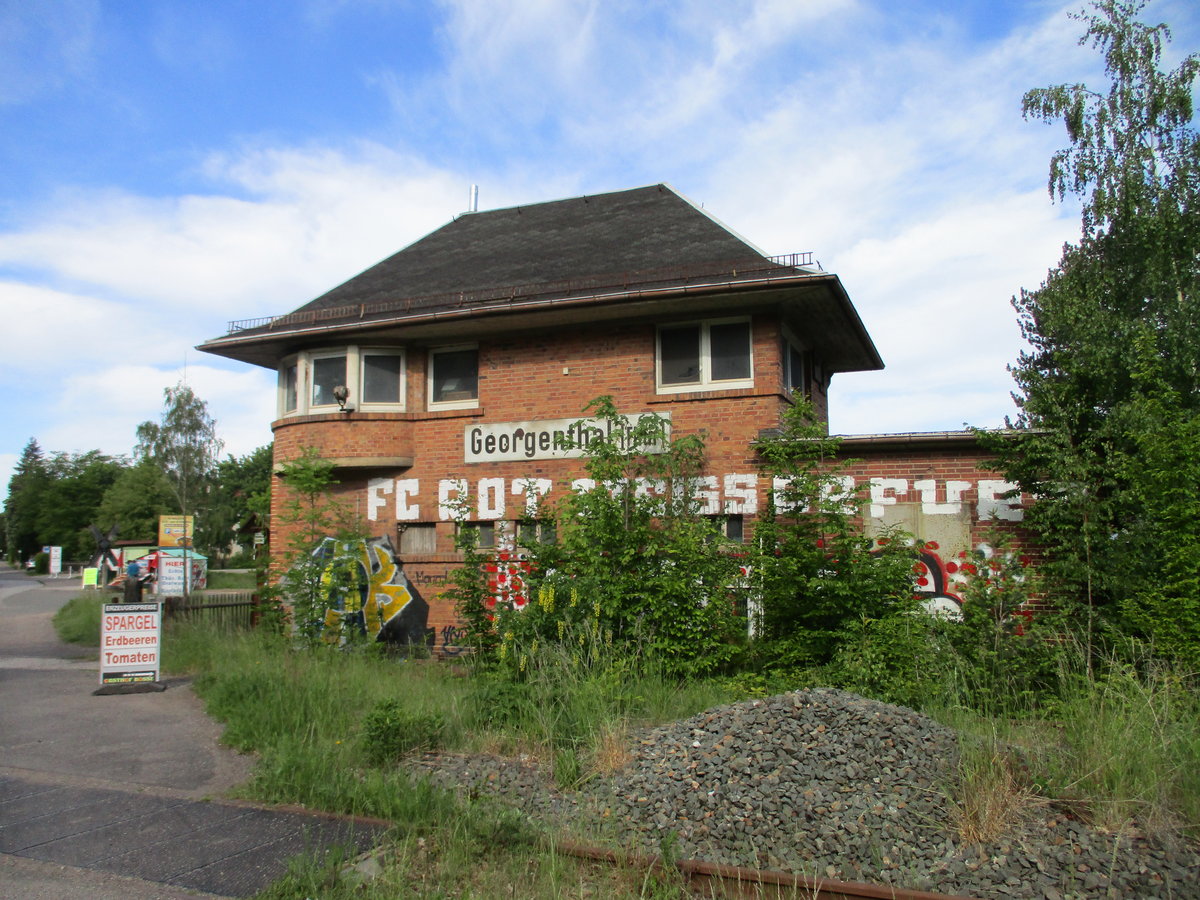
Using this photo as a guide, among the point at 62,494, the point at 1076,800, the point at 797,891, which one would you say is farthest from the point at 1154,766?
the point at 62,494

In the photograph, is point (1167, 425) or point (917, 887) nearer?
point (917, 887)

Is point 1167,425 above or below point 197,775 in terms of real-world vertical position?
above

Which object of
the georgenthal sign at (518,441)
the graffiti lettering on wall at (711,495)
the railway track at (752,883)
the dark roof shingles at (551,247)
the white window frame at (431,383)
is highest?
the dark roof shingles at (551,247)

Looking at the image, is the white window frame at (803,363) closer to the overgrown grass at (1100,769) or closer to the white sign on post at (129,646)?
the overgrown grass at (1100,769)

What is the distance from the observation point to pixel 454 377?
600 inches

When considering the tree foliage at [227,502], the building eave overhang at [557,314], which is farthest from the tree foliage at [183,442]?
the building eave overhang at [557,314]

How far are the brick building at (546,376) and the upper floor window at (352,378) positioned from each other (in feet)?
0.08

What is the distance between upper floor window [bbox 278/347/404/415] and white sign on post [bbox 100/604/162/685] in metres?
4.81

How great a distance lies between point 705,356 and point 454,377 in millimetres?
4513

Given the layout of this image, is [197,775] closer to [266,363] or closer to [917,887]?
[917,887]

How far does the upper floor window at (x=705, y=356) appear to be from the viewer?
13344mm

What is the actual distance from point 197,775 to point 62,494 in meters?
96.2

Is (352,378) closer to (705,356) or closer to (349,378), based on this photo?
(349,378)

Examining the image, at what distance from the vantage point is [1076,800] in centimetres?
538
